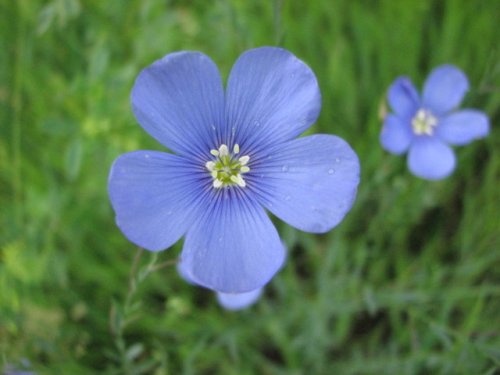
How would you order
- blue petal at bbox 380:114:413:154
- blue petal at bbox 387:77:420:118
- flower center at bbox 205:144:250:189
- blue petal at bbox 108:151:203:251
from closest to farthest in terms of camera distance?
blue petal at bbox 108:151:203:251, flower center at bbox 205:144:250:189, blue petal at bbox 380:114:413:154, blue petal at bbox 387:77:420:118

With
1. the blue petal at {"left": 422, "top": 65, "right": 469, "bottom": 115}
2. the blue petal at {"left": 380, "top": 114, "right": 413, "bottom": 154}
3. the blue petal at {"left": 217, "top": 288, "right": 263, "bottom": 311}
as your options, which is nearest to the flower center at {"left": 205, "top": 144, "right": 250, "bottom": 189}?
the blue petal at {"left": 380, "top": 114, "right": 413, "bottom": 154}

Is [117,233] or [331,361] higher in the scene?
[117,233]

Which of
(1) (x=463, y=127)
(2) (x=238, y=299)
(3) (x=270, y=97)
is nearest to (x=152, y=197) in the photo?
(3) (x=270, y=97)

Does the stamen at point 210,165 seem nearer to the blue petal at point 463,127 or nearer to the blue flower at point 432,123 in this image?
the blue flower at point 432,123

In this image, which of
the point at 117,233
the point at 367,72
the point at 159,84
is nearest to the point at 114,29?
the point at 117,233

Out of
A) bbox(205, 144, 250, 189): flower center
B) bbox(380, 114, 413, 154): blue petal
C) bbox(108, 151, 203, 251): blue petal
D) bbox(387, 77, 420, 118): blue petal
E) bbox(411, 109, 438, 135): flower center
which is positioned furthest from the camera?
bbox(411, 109, 438, 135): flower center

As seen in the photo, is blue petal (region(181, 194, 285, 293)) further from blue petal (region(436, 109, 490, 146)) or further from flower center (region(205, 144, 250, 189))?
blue petal (region(436, 109, 490, 146))

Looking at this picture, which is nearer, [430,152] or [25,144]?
[430,152]

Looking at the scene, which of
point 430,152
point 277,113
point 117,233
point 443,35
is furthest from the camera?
point 443,35

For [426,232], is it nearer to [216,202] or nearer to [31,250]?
[216,202]
